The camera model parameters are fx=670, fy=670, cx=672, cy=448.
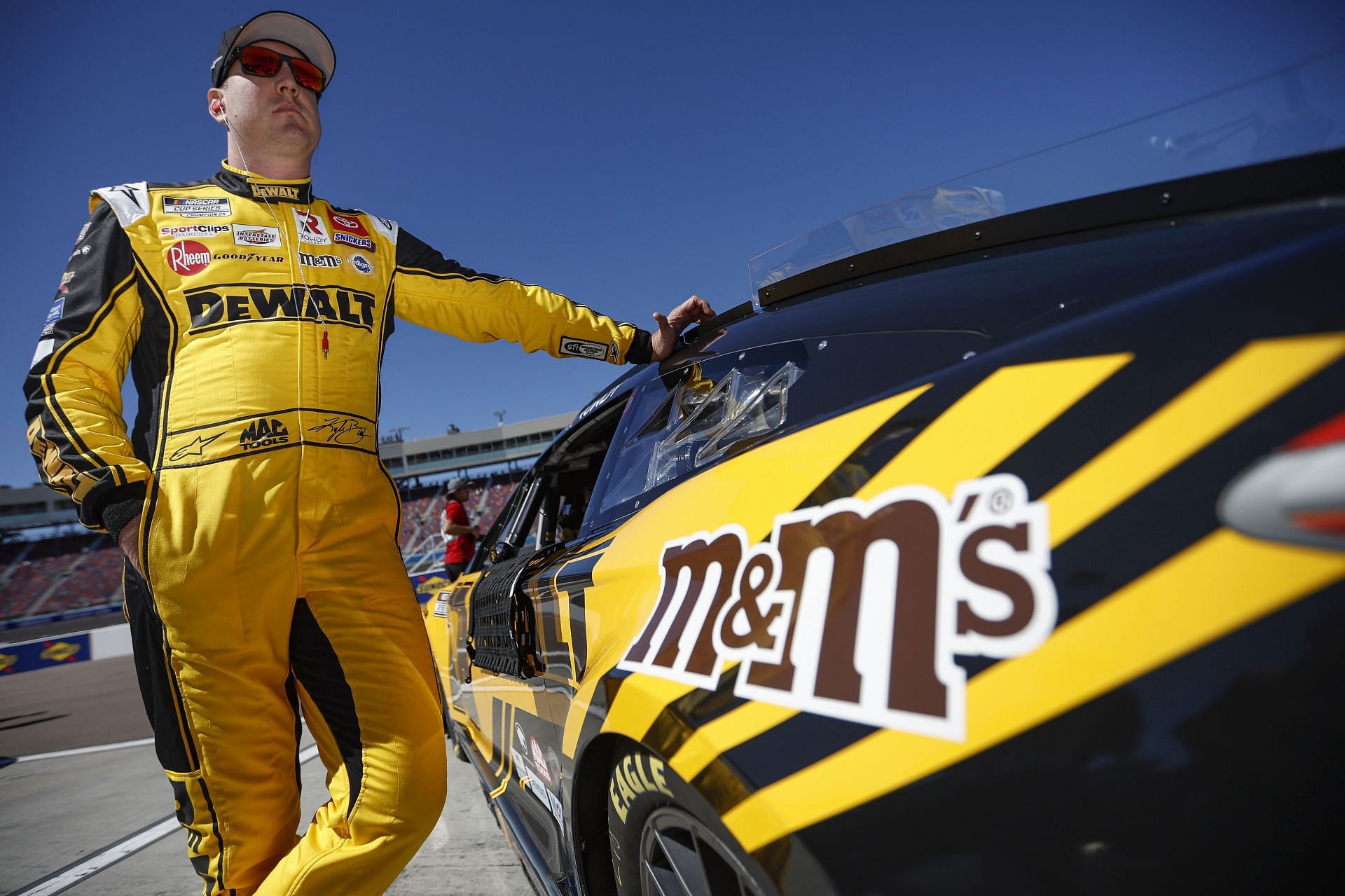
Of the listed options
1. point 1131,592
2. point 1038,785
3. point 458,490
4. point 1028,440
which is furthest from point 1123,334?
point 458,490

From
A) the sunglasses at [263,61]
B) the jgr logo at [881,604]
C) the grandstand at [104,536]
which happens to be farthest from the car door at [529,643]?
the grandstand at [104,536]

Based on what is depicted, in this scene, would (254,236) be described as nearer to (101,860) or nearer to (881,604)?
(881,604)

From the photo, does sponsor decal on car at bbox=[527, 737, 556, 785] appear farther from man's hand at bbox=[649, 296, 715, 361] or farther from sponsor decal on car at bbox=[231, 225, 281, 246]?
sponsor decal on car at bbox=[231, 225, 281, 246]

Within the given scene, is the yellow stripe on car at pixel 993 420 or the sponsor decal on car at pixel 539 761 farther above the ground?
the yellow stripe on car at pixel 993 420

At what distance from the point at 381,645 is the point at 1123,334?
1656 mm

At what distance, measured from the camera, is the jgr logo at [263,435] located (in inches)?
61.4

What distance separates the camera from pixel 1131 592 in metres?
0.58

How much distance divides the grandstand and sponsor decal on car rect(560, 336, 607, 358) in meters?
23.0

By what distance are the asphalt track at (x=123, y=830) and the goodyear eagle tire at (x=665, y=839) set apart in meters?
1.42

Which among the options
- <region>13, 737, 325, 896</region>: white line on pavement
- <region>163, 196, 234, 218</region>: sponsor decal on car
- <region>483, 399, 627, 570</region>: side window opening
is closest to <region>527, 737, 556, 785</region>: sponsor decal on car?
<region>483, 399, 627, 570</region>: side window opening

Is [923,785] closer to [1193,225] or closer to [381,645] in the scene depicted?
[1193,225]

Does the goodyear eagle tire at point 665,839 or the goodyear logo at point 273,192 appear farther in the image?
the goodyear logo at point 273,192

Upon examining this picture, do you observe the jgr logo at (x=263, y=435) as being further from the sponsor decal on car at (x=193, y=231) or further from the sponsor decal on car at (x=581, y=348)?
the sponsor decal on car at (x=581, y=348)

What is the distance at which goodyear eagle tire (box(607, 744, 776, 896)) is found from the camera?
34.1 inches
